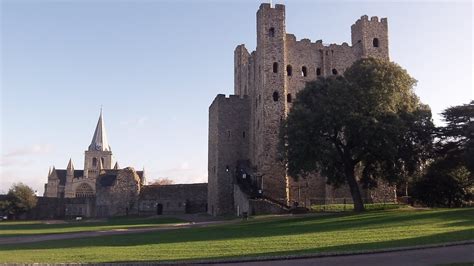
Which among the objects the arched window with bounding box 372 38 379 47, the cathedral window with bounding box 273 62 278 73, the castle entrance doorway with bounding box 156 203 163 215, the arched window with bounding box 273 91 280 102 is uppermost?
the arched window with bounding box 372 38 379 47

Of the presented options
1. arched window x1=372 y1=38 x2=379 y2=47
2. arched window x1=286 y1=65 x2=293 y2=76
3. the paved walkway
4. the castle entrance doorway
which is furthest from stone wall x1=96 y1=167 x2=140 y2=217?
the paved walkway

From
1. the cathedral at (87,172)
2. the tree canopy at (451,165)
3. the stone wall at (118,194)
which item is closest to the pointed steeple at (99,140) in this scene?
the cathedral at (87,172)

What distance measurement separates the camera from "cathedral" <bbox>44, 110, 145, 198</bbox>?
12476cm

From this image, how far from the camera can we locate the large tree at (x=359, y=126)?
3466cm

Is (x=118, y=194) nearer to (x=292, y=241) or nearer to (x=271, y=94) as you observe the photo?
(x=271, y=94)

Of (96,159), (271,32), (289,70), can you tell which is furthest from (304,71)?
(96,159)

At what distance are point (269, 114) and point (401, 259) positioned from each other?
118 ft

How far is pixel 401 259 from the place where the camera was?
48.9 feet

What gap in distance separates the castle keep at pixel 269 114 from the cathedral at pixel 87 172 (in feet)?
230

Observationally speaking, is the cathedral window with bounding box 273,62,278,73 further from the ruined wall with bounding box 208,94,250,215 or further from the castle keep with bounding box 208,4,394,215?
the ruined wall with bounding box 208,94,250,215

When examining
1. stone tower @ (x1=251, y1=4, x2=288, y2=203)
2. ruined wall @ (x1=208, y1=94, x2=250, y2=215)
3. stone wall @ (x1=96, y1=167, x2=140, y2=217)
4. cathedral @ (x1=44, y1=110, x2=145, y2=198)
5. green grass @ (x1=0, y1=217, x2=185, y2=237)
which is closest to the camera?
green grass @ (x1=0, y1=217, x2=185, y2=237)

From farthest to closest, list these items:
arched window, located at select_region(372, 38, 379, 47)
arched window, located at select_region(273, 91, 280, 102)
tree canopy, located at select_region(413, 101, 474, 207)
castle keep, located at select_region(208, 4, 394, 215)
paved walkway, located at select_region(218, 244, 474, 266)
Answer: arched window, located at select_region(372, 38, 379, 47)
arched window, located at select_region(273, 91, 280, 102)
castle keep, located at select_region(208, 4, 394, 215)
tree canopy, located at select_region(413, 101, 474, 207)
paved walkway, located at select_region(218, 244, 474, 266)

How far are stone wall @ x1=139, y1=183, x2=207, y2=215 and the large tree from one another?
113ft

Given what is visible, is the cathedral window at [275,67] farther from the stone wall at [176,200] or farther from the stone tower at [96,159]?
the stone tower at [96,159]
